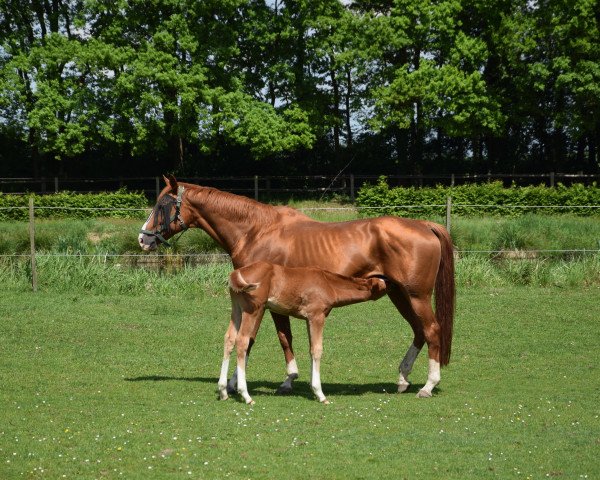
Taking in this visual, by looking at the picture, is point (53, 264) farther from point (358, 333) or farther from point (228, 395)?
point (228, 395)

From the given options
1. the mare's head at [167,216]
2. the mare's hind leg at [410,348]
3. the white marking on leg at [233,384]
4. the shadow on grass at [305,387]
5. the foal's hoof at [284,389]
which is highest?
the mare's head at [167,216]

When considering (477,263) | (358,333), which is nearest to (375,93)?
(477,263)

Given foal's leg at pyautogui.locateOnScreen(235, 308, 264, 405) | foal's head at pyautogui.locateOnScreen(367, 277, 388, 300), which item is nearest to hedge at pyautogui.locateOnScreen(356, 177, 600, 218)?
foal's head at pyautogui.locateOnScreen(367, 277, 388, 300)

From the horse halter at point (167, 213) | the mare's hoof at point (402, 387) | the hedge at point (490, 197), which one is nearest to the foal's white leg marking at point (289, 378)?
the mare's hoof at point (402, 387)

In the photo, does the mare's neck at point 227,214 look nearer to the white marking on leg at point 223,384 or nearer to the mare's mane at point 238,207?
the mare's mane at point 238,207

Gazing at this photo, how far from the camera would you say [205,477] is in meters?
7.07

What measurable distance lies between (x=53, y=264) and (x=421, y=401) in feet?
39.4

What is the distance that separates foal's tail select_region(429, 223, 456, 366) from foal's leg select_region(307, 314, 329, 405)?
1.55m

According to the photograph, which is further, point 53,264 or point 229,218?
point 53,264

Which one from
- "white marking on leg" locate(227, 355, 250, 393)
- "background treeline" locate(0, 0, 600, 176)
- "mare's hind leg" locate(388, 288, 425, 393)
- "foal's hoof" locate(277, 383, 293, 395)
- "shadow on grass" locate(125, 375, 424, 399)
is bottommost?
"shadow on grass" locate(125, 375, 424, 399)

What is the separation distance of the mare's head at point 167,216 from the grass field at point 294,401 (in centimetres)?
182

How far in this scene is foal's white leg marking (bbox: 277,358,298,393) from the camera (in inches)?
415

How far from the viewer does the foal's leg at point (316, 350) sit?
986cm

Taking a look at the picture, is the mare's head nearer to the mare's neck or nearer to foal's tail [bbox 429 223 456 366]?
the mare's neck
